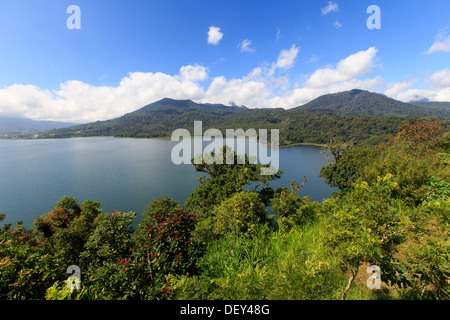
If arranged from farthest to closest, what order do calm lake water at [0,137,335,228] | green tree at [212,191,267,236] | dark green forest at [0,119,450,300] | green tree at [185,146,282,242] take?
calm lake water at [0,137,335,228]
green tree at [185,146,282,242]
green tree at [212,191,267,236]
dark green forest at [0,119,450,300]

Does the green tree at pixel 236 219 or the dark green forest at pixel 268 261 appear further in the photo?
the green tree at pixel 236 219

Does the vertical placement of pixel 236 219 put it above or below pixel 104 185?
above

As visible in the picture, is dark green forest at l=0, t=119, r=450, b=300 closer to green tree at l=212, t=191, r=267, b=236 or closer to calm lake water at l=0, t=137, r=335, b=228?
green tree at l=212, t=191, r=267, b=236

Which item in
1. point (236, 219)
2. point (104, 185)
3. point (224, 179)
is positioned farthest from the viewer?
point (104, 185)

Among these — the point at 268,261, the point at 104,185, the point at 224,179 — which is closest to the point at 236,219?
the point at 268,261

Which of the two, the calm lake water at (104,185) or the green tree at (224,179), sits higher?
the green tree at (224,179)

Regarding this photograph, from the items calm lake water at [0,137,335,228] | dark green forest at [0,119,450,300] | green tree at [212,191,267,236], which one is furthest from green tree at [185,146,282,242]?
calm lake water at [0,137,335,228]

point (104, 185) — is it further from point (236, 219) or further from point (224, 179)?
point (236, 219)

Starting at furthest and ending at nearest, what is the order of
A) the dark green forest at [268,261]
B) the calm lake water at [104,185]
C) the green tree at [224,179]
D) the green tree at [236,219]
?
1. the calm lake water at [104,185]
2. the green tree at [224,179]
3. the green tree at [236,219]
4. the dark green forest at [268,261]

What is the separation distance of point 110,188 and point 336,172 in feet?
116

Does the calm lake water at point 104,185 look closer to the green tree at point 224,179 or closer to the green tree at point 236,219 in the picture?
the green tree at point 224,179

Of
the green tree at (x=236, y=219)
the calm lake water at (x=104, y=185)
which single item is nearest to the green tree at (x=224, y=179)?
the green tree at (x=236, y=219)

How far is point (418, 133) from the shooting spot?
16.4 m
